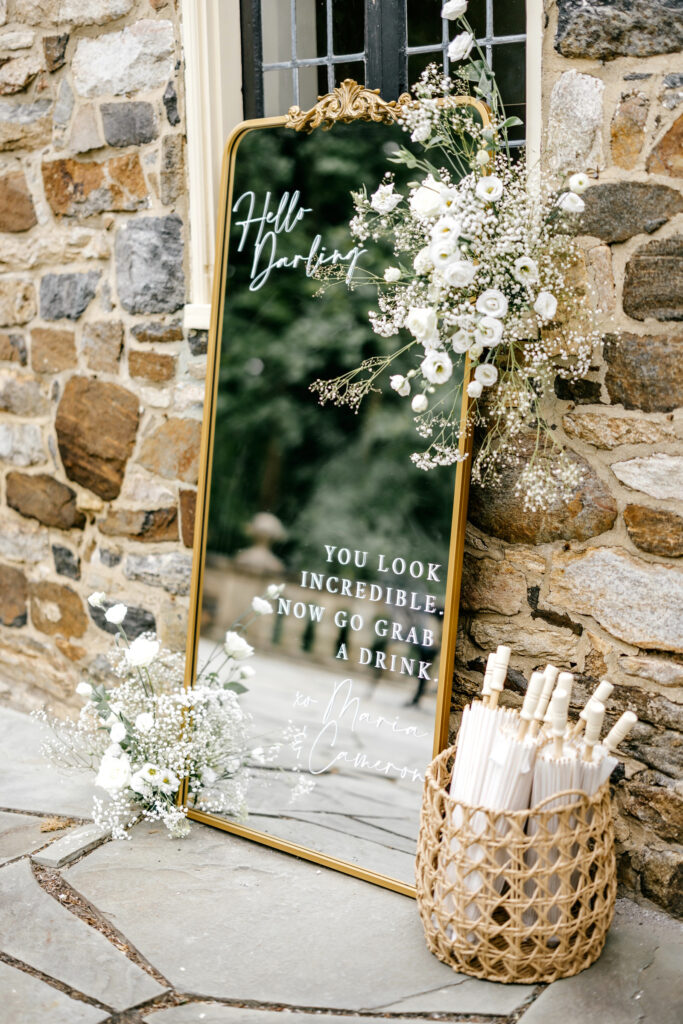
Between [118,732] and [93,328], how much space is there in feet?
4.19

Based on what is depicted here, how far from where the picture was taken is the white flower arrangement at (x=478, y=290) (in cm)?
210

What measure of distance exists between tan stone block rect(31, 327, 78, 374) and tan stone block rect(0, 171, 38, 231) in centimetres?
35

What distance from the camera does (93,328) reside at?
315 cm

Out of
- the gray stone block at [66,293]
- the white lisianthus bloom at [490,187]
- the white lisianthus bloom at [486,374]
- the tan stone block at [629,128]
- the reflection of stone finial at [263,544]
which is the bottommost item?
the reflection of stone finial at [263,544]

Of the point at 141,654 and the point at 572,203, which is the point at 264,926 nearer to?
the point at 141,654

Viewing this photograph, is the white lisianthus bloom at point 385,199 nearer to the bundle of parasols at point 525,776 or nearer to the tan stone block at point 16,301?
the bundle of parasols at point 525,776

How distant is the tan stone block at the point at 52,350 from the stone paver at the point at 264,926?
151 cm

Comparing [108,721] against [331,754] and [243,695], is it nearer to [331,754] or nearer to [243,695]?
[243,695]

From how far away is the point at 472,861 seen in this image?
1999mm

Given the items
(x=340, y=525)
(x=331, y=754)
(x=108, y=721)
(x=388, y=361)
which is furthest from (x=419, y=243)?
(x=108, y=721)

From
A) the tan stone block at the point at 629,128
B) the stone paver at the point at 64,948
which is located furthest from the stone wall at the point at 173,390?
the stone paver at the point at 64,948

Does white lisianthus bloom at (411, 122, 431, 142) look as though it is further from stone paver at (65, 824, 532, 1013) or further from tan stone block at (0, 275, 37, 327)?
stone paver at (65, 824, 532, 1013)

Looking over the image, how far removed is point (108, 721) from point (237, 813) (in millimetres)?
435

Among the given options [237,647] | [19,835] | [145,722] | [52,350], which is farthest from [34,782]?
[52,350]
